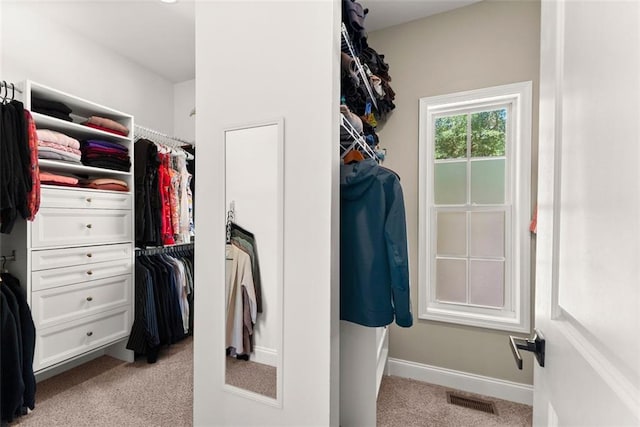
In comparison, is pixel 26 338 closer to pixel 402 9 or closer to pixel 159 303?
pixel 159 303

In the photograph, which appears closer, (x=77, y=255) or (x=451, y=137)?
(x=77, y=255)

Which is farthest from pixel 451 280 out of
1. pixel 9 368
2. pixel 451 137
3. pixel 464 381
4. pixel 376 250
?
pixel 9 368

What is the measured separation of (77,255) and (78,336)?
0.60 m

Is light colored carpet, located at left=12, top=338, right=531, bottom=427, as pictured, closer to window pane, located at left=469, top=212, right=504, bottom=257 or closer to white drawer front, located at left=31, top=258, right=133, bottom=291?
white drawer front, located at left=31, top=258, right=133, bottom=291

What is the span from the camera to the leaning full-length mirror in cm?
131

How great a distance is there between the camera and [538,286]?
72 centimetres

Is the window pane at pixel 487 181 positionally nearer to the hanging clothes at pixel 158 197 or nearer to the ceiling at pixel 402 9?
the ceiling at pixel 402 9

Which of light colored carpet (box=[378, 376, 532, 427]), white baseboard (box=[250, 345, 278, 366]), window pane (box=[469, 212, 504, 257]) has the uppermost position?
window pane (box=[469, 212, 504, 257])

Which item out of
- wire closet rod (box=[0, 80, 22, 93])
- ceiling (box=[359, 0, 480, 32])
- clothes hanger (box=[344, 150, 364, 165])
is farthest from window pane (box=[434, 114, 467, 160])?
wire closet rod (box=[0, 80, 22, 93])

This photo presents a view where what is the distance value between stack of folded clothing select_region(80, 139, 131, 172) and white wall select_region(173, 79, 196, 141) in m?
1.12

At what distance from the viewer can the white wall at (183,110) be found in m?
3.53

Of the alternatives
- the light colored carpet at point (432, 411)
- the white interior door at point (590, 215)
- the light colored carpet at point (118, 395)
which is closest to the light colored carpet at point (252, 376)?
the light colored carpet at point (118, 395)

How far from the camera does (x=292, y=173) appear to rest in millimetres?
1278

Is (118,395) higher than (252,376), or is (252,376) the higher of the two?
(252,376)
